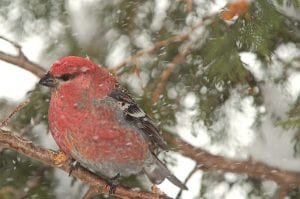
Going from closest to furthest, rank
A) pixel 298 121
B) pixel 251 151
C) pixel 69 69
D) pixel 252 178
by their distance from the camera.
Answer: pixel 298 121 < pixel 69 69 < pixel 252 178 < pixel 251 151

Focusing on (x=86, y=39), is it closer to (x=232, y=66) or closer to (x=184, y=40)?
(x=184, y=40)

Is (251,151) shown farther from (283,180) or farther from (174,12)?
(174,12)

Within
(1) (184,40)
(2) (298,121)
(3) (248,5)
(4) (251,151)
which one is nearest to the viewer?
(2) (298,121)

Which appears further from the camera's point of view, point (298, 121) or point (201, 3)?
point (201, 3)

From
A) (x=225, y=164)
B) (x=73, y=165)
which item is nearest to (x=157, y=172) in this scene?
(x=73, y=165)

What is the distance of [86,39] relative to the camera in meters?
4.32

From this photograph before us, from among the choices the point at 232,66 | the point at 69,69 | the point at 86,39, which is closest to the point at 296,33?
the point at 232,66

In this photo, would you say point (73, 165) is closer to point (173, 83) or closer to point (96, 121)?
point (96, 121)

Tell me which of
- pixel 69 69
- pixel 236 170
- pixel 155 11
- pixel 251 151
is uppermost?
pixel 155 11

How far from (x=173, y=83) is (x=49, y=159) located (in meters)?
1.50

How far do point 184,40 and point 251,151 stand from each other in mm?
1091

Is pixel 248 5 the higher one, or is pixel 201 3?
pixel 201 3

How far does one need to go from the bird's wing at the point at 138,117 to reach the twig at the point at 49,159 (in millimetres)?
388

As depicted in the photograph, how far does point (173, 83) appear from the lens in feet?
13.8
